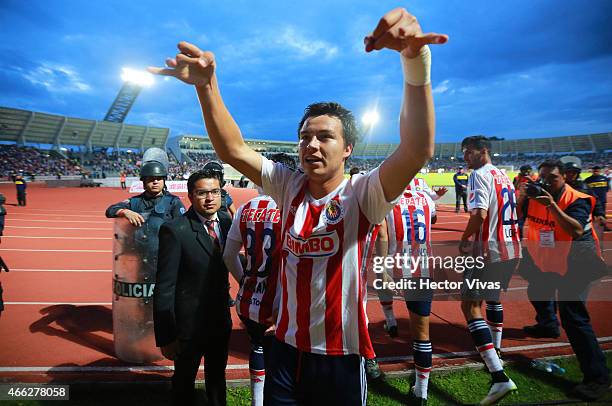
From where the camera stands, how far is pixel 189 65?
1.48 meters

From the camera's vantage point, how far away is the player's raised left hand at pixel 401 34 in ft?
3.88

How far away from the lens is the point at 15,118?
42.3 meters

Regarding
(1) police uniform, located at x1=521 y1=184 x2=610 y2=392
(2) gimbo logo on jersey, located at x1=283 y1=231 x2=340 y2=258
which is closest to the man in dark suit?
(2) gimbo logo on jersey, located at x1=283 y1=231 x2=340 y2=258

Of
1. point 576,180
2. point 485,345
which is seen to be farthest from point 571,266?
point 576,180

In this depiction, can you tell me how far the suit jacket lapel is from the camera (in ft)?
8.72

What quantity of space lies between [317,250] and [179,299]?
1.49 metres

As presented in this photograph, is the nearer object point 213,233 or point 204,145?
point 213,233

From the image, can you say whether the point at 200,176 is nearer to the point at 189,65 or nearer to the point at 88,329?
the point at 189,65

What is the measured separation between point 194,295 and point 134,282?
1.34m

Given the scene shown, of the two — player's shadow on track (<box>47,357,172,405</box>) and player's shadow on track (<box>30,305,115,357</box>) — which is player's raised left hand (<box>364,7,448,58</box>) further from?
player's shadow on track (<box>30,305,115,357</box>)

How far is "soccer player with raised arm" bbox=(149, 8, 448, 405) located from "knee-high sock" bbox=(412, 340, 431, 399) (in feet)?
5.65

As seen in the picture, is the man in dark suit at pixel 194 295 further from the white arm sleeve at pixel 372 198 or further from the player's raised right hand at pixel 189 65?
the white arm sleeve at pixel 372 198

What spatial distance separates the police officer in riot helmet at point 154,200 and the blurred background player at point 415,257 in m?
2.67

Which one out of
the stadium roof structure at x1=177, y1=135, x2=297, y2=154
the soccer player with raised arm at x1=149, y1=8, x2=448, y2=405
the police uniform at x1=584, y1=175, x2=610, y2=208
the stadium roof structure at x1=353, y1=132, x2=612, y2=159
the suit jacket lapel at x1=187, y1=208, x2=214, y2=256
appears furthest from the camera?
the stadium roof structure at x1=177, y1=135, x2=297, y2=154
